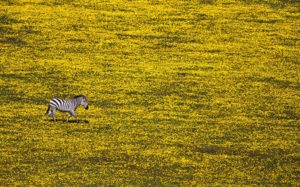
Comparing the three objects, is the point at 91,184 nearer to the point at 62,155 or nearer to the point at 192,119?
the point at 62,155

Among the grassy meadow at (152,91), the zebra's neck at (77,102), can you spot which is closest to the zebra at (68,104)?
the zebra's neck at (77,102)

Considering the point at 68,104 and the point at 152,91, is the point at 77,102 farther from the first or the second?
the point at 152,91

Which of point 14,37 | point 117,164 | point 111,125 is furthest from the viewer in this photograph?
point 14,37

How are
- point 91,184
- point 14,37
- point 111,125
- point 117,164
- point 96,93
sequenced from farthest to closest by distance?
1. point 14,37
2. point 96,93
3. point 111,125
4. point 117,164
5. point 91,184

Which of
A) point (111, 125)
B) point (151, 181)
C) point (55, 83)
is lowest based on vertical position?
point (151, 181)

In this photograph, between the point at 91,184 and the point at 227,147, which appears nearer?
the point at 91,184

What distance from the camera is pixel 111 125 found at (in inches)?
191

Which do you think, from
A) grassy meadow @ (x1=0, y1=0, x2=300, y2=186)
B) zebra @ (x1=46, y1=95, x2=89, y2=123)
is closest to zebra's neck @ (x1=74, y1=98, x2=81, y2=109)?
zebra @ (x1=46, y1=95, x2=89, y2=123)

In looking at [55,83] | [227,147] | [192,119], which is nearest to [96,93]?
[55,83]

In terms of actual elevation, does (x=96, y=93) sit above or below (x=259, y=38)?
below

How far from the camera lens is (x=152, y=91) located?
5.40m

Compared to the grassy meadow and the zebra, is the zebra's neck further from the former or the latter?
A: the grassy meadow

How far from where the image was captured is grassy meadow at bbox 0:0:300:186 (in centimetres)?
429

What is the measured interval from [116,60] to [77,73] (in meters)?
0.49
